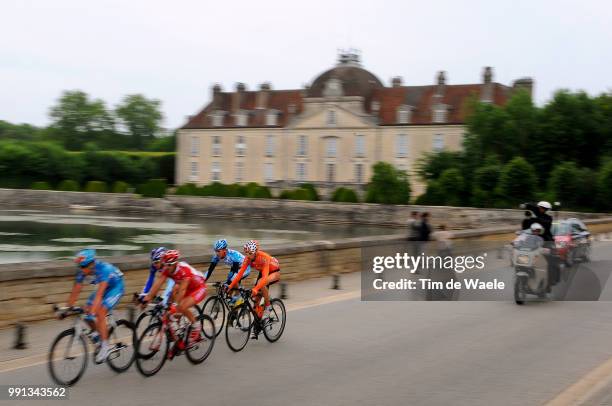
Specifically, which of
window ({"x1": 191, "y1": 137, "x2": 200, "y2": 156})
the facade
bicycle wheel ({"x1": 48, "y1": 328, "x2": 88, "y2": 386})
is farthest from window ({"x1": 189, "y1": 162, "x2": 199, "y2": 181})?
bicycle wheel ({"x1": 48, "y1": 328, "x2": 88, "y2": 386})

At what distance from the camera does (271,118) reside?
305 ft

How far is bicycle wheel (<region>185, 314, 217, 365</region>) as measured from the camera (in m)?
9.34

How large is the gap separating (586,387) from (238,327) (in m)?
4.51

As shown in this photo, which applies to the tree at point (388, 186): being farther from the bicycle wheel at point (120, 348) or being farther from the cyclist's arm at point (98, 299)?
the cyclist's arm at point (98, 299)

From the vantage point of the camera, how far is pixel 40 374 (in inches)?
341

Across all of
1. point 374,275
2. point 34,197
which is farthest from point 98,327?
point 34,197

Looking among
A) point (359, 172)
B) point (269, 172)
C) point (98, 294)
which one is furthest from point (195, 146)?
point (98, 294)

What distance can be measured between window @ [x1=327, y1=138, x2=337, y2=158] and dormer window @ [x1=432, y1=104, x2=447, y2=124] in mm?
11939

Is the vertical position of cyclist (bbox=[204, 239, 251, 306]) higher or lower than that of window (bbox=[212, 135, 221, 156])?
lower

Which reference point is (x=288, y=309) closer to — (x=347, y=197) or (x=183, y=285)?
(x=183, y=285)

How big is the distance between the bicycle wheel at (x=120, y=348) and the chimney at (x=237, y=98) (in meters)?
88.5

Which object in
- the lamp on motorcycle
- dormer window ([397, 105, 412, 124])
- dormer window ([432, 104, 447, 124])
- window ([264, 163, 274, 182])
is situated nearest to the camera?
the lamp on motorcycle

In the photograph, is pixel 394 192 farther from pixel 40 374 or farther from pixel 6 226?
pixel 40 374

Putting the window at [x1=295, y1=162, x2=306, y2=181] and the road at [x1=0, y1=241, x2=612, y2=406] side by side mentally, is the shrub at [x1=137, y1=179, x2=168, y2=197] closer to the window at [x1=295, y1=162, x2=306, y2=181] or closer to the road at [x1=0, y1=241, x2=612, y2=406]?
the window at [x1=295, y1=162, x2=306, y2=181]
